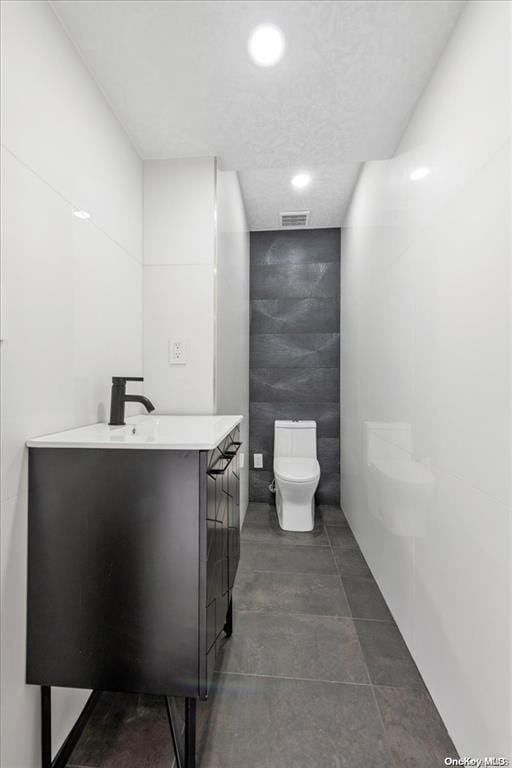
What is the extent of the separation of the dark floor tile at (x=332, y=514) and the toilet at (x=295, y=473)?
17 cm

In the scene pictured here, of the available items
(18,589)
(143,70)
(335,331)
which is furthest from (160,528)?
(335,331)

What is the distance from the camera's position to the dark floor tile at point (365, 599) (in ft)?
5.62

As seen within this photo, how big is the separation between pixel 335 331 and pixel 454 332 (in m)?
2.14

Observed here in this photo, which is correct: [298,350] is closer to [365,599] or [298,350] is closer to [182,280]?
[182,280]

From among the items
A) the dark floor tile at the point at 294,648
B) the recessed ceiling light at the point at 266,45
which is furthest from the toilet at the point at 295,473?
the recessed ceiling light at the point at 266,45

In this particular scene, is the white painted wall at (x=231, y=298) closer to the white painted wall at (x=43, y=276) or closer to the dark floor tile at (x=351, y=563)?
the white painted wall at (x=43, y=276)

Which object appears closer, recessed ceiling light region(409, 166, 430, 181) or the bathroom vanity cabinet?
the bathroom vanity cabinet

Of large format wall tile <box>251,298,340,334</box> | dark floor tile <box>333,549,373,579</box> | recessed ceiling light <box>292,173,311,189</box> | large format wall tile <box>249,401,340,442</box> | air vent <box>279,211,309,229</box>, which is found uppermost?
air vent <box>279,211,309,229</box>

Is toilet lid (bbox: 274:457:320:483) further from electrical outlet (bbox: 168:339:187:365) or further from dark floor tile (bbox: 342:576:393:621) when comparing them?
electrical outlet (bbox: 168:339:187:365)

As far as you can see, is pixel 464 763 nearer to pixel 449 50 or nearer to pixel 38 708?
pixel 38 708

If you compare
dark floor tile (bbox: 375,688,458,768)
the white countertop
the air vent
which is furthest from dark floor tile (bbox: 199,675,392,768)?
the air vent

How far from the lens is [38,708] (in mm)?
990

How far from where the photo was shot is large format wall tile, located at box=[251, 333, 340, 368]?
10.7 ft

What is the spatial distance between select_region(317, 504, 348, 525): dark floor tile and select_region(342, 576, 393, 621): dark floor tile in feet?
2.72
